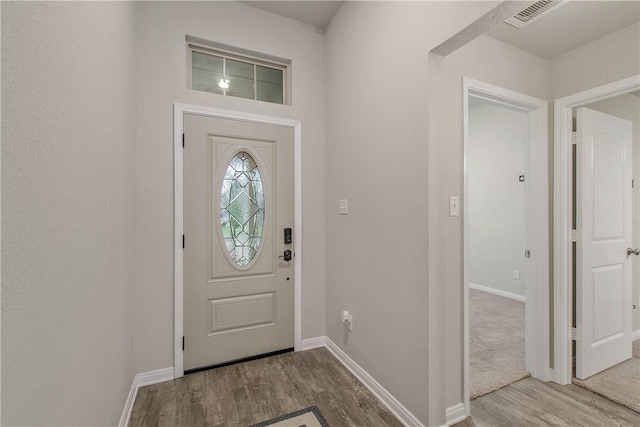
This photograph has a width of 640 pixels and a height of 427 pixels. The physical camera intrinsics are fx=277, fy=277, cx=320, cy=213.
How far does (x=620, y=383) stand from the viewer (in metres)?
2.18

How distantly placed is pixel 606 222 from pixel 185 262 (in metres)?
3.56

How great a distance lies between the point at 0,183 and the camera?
577 millimetres

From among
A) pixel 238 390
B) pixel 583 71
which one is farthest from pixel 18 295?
pixel 583 71

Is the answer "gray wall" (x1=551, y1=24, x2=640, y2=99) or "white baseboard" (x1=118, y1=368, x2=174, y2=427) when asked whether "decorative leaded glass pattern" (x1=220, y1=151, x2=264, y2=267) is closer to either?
"white baseboard" (x1=118, y1=368, x2=174, y2=427)

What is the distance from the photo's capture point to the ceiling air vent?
5.81ft

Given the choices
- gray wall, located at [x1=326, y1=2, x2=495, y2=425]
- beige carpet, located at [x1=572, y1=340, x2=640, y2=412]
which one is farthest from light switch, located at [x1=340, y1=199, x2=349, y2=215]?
beige carpet, located at [x1=572, y1=340, x2=640, y2=412]

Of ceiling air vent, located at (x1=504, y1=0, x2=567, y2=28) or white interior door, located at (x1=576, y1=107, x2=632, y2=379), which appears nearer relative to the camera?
ceiling air vent, located at (x1=504, y1=0, x2=567, y2=28)

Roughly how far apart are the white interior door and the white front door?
2.43m

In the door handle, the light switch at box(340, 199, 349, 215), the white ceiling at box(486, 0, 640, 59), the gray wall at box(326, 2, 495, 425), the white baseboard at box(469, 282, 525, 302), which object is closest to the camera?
the gray wall at box(326, 2, 495, 425)

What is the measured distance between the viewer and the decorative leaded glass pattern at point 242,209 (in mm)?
2416

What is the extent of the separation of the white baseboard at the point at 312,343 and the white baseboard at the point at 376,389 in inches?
4.2

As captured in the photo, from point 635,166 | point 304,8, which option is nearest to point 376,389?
point 304,8

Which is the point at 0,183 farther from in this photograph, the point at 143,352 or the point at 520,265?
the point at 520,265

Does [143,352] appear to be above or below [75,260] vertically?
below
